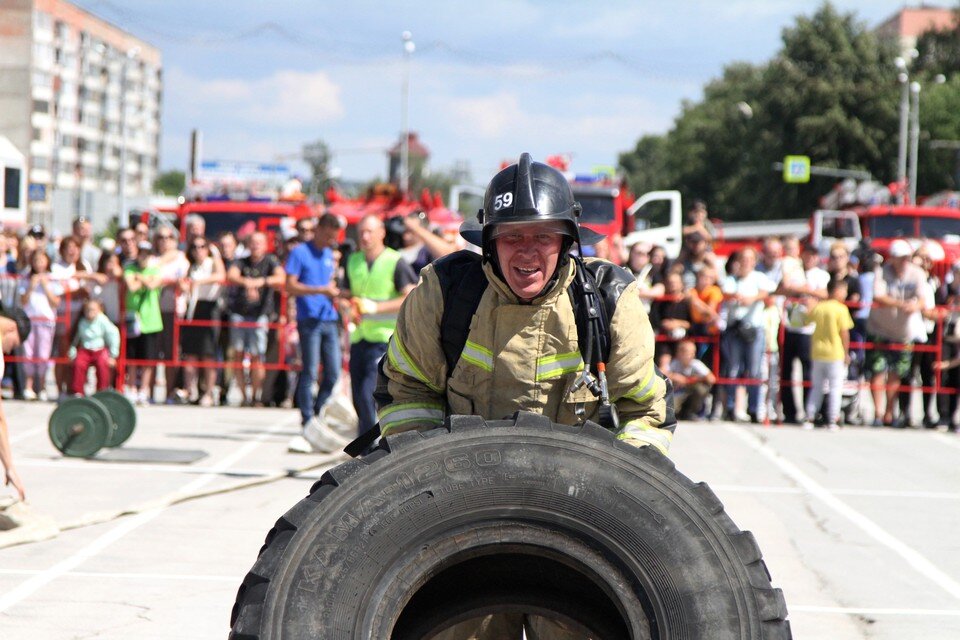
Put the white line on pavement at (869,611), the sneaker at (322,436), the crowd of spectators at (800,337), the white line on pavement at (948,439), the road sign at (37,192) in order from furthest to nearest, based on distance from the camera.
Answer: the road sign at (37,192)
the crowd of spectators at (800,337)
the white line on pavement at (948,439)
the sneaker at (322,436)
the white line on pavement at (869,611)

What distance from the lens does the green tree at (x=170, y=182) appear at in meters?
159

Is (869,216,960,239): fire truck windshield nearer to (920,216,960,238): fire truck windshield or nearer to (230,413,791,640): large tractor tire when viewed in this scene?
(920,216,960,238): fire truck windshield

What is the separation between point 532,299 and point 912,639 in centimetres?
316

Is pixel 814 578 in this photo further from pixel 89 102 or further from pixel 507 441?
pixel 89 102

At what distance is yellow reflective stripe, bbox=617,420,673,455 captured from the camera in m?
3.79

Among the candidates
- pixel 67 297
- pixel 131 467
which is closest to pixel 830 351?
pixel 131 467

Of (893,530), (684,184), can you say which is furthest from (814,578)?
(684,184)

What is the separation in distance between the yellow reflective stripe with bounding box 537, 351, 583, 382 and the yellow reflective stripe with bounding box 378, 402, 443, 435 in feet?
1.16

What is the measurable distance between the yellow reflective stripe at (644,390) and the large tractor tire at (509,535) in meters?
0.72

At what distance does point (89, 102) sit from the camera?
5157 inches

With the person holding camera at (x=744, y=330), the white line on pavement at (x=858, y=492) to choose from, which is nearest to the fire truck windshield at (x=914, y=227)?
the person holding camera at (x=744, y=330)

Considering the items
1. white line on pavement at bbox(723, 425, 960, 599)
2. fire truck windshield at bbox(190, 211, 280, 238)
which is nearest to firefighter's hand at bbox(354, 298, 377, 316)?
white line on pavement at bbox(723, 425, 960, 599)

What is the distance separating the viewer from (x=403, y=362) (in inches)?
151

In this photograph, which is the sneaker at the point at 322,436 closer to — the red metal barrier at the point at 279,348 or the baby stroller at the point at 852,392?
the red metal barrier at the point at 279,348
